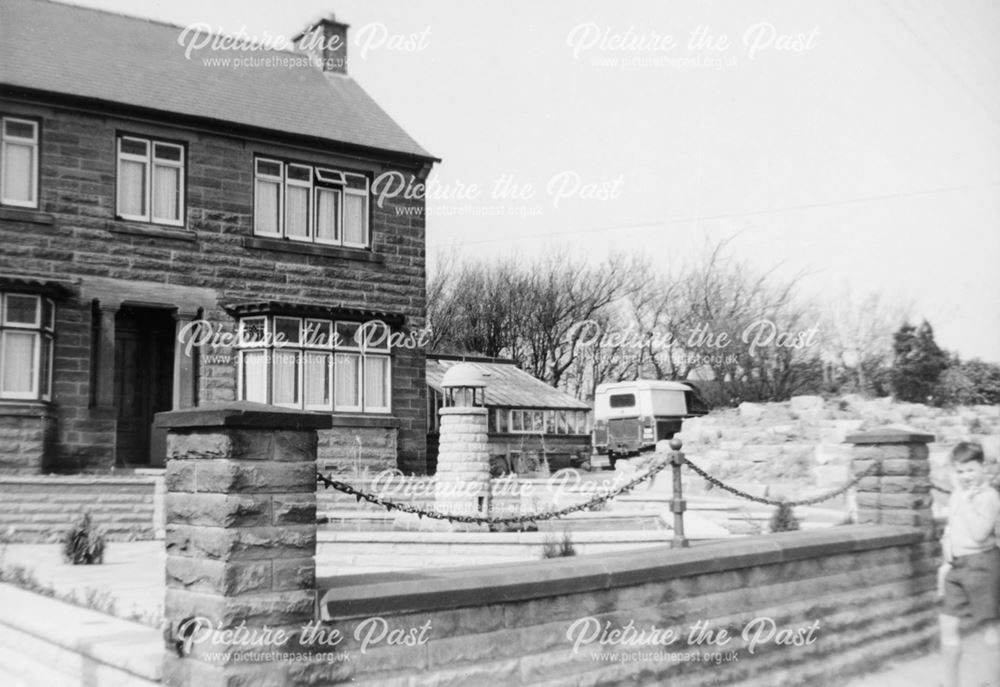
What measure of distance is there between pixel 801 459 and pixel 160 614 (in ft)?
56.3

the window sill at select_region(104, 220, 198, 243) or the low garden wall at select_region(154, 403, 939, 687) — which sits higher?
the window sill at select_region(104, 220, 198, 243)

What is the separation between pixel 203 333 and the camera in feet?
62.1

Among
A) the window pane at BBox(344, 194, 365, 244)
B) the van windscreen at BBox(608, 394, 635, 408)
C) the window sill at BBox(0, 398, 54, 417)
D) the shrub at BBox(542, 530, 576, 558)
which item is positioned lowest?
the shrub at BBox(542, 530, 576, 558)

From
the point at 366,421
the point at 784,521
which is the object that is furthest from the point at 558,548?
the point at 366,421

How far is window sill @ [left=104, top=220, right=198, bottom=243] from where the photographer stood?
1795 cm

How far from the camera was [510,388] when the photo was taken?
109ft

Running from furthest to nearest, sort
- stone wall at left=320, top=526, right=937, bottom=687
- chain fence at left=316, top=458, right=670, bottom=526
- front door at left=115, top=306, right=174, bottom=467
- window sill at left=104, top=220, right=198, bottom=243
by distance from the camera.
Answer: front door at left=115, top=306, right=174, bottom=467, window sill at left=104, top=220, right=198, bottom=243, chain fence at left=316, top=458, right=670, bottom=526, stone wall at left=320, top=526, right=937, bottom=687

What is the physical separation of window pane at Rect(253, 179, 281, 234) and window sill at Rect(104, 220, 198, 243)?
4.59 ft

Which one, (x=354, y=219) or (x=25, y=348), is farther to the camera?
(x=354, y=219)

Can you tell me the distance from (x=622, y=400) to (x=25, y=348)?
2013 centimetres

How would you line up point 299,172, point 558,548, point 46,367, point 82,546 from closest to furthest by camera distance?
point 82,546
point 558,548
point 46,367
point 299,172

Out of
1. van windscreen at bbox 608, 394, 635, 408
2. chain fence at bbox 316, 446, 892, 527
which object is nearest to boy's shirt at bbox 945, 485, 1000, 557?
chain fence at bbox 316, 446, 892, 527

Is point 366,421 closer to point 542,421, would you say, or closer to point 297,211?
point 297,211

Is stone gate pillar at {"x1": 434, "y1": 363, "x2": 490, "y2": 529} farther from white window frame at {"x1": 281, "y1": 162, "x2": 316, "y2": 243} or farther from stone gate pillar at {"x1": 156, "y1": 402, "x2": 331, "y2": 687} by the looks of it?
stone gate pillar at {"x1": 156, "y1": 402, "x2": 331, "y2": 687}
